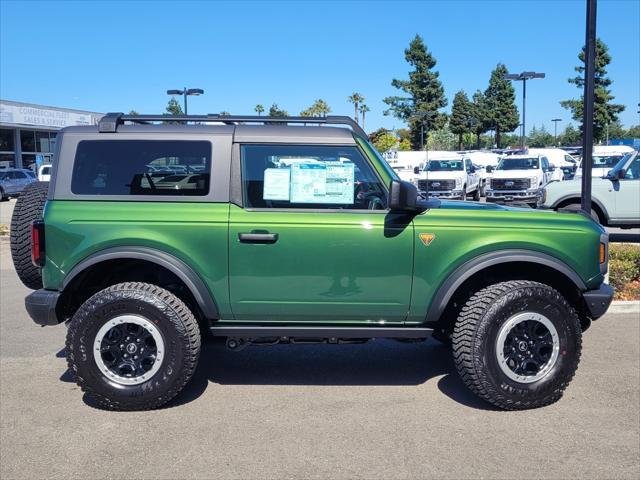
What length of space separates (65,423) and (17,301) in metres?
4.46

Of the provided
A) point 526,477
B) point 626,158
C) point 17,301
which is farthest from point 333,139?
point 626,158

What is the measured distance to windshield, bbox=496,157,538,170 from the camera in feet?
77.9

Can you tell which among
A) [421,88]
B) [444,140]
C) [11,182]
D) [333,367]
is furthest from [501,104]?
[333,367]

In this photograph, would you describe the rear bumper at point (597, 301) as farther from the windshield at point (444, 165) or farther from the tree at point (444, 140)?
the tree at point (444, 140)

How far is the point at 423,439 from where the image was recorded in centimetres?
393

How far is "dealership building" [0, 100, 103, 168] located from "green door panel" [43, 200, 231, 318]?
39.1m

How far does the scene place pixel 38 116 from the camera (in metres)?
43.6

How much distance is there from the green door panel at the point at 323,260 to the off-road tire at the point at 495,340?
528 mm

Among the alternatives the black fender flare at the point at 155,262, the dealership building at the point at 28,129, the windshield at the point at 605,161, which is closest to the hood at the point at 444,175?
the windshield at the point at 605,161

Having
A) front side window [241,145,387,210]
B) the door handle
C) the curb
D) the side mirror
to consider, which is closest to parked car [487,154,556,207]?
the curb

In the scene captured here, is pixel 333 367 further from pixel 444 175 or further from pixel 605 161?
pixel 605 161

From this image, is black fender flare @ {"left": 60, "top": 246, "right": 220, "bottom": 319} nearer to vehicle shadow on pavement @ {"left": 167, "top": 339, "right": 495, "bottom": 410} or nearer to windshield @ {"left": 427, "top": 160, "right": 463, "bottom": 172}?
vehicle shadow on pavement @ {"left": 167, "top": 339, "right": 495, "bottom": 410}

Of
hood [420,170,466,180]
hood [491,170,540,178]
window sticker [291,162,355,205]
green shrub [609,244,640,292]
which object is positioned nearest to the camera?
window sticker [291,162,355,205]

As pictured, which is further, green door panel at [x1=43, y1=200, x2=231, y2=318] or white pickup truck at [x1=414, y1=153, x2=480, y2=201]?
white pickup truck at [x1=414, y1=153, x2=480, y2=201]
